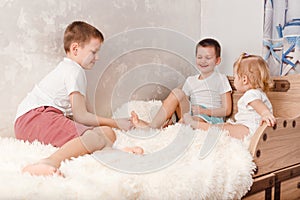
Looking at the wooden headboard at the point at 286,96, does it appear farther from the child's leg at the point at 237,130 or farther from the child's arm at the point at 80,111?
the child's arm at the point at 80,111

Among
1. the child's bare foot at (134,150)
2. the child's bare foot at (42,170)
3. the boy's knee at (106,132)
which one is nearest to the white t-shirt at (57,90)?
the boy's knee at (106,132)

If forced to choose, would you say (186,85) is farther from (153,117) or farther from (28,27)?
(28,27)

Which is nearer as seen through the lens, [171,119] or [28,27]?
[28,27]

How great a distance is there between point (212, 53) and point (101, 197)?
1215 millimetres

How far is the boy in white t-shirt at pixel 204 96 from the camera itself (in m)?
1.77

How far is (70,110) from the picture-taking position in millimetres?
1495

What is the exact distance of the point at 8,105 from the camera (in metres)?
1.52

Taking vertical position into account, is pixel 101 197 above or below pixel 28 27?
below

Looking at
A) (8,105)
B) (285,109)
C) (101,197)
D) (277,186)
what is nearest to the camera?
(101,197)

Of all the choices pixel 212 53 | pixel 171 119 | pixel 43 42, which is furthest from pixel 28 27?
pixel 212 53

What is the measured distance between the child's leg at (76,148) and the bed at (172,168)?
0.11 ft

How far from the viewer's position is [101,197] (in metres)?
0.87

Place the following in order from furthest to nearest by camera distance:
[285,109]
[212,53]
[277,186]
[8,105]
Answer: [212,53]
[285,109]
[8,105]
[277,186]

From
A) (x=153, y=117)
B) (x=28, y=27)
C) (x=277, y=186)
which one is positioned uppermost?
(x=28, y=27)
